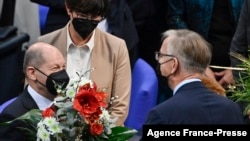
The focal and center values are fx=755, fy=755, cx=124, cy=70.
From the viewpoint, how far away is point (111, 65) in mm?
4984

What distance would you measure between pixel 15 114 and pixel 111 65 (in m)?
1.11

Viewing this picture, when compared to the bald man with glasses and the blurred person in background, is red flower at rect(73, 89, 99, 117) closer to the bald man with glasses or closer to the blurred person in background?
the bald man with glasses

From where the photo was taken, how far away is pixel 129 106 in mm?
5258

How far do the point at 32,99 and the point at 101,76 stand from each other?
84 centimetres

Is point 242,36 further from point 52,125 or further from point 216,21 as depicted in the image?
point 52,125

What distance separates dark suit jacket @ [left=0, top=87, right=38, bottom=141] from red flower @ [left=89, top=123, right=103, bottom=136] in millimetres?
465

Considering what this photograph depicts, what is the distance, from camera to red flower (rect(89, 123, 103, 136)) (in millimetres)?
3436

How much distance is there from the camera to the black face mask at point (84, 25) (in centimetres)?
484

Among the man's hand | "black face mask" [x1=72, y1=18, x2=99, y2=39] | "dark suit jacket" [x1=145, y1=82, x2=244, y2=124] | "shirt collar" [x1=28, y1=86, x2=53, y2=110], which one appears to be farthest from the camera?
the man's hand

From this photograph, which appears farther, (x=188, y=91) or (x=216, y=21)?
(x=216, y=21)

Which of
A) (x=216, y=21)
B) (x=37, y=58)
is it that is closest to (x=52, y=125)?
(x=37, y=58)

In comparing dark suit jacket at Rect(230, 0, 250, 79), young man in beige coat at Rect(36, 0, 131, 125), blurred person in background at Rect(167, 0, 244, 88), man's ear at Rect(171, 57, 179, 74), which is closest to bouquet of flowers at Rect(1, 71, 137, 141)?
man's ear at Rect(171, 57, 179, 74)

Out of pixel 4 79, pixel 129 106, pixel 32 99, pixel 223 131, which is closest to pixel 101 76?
pixel 129 106

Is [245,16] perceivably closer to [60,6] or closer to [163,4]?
[163,4]
